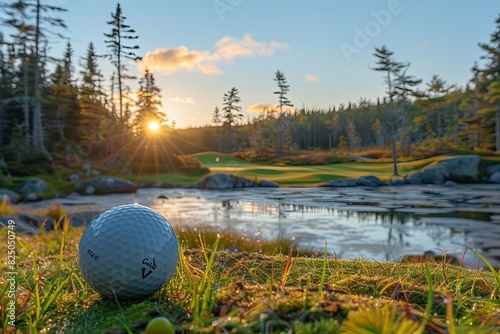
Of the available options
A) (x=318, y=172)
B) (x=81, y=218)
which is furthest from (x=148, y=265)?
(x=318, y=172)

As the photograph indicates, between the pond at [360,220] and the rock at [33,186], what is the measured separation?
331cm

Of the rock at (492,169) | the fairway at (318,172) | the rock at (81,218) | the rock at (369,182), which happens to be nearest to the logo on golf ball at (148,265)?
the rock at (81,218)

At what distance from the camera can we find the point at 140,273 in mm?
2443

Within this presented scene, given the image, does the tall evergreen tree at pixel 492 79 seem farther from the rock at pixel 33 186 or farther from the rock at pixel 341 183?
the rock at pixel 33 186

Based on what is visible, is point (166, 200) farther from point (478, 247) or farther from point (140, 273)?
point (140, 273)

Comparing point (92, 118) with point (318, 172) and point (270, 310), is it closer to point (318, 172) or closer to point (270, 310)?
point (318, 172)

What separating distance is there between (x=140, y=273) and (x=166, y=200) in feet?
60.2

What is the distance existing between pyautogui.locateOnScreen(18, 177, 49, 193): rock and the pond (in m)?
3.31

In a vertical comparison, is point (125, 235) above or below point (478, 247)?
above

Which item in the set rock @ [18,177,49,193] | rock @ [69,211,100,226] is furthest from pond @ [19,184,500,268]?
rock @ [18,177,49,193]

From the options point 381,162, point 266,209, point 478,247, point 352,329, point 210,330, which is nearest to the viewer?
point 352,329

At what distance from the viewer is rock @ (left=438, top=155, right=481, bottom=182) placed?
98.3ft

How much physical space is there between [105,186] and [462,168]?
26516 millimetres

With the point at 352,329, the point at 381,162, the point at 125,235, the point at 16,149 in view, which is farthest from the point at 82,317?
the point at 381,162
